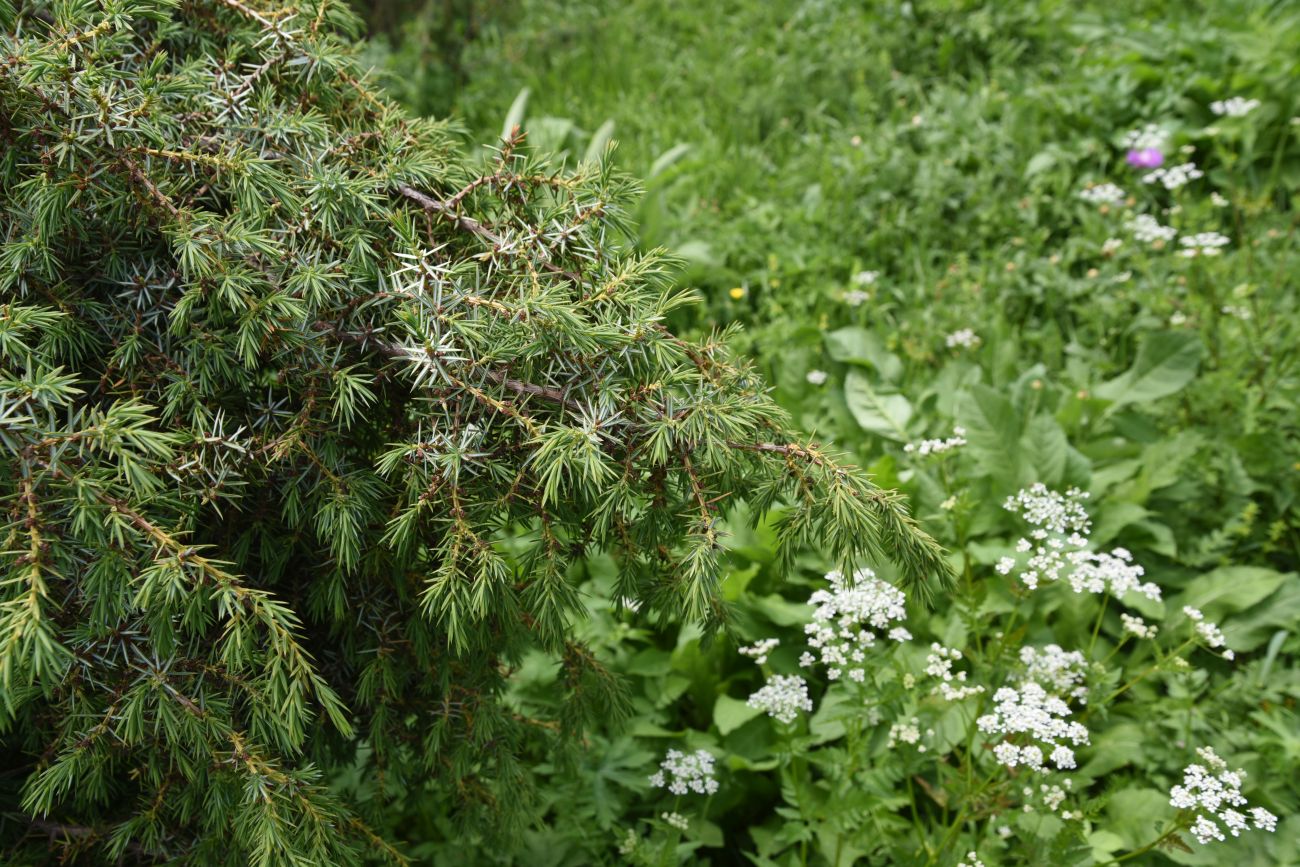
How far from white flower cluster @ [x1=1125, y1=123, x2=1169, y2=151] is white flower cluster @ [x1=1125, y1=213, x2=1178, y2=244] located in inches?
14.8

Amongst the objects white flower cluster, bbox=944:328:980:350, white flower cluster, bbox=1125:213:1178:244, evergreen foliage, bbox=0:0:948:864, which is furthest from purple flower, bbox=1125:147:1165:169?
evergreen foliage, bbox=0:0:948:864

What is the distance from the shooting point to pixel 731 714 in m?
2.45

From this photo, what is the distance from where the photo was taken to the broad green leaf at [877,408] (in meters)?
3.10

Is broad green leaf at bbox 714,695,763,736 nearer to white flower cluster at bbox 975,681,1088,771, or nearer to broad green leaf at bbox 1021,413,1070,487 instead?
white flower cluster at bbox 975,681,1088,771

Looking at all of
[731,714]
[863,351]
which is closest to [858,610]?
[731,714]

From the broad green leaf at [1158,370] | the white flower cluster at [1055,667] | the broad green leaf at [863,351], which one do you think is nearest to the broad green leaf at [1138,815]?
the white flower cluster at [1055,667]

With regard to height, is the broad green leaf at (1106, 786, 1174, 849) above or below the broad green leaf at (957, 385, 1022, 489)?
below

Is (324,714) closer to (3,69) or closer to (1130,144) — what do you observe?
(3,69)

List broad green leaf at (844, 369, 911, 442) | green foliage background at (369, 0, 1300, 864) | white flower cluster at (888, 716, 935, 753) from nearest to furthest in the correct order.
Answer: white flower cluster at (888, 716, 935, 753), green foliage background at (369, 0, 1300, 864), broad green leaf at (844, 369, 911, 442)

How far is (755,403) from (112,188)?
40.2 inches

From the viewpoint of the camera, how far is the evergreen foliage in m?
1.42

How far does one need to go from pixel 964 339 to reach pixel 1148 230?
0.76 m

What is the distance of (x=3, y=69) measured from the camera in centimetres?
150

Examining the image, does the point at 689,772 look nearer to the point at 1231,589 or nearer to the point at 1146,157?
the point at 1231,589
